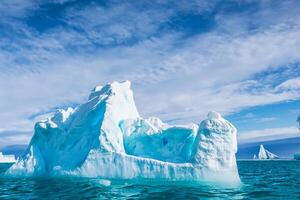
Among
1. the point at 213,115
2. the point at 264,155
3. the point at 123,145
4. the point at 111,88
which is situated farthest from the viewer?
the point at 264,155

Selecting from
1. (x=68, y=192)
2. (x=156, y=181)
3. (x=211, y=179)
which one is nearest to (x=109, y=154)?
(x=156, y=181)

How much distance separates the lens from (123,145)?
20.7 meters

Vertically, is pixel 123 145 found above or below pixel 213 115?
below

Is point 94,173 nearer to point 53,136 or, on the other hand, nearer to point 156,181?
point 156,181

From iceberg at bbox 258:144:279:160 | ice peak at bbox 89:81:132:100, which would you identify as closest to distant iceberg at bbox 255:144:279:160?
iceberg at bbox 258:144:279:160

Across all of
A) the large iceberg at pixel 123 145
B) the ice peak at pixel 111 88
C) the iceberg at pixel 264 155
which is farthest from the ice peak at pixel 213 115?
the iceberg at pixel 264 155

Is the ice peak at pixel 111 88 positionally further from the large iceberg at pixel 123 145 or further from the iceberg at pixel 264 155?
the iceberg at pixel 264 155

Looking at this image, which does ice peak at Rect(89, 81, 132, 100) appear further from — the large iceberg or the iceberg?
the iceberg

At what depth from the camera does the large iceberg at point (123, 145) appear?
1698 cm

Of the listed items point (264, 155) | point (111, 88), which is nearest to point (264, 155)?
point (264, 155)

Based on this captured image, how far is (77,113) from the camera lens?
23.6m

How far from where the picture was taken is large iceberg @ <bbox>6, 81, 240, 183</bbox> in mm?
16984

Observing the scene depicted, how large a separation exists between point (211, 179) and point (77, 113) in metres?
11.7

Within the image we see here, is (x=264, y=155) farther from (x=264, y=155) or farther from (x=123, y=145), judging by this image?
(x=123, y=145)
